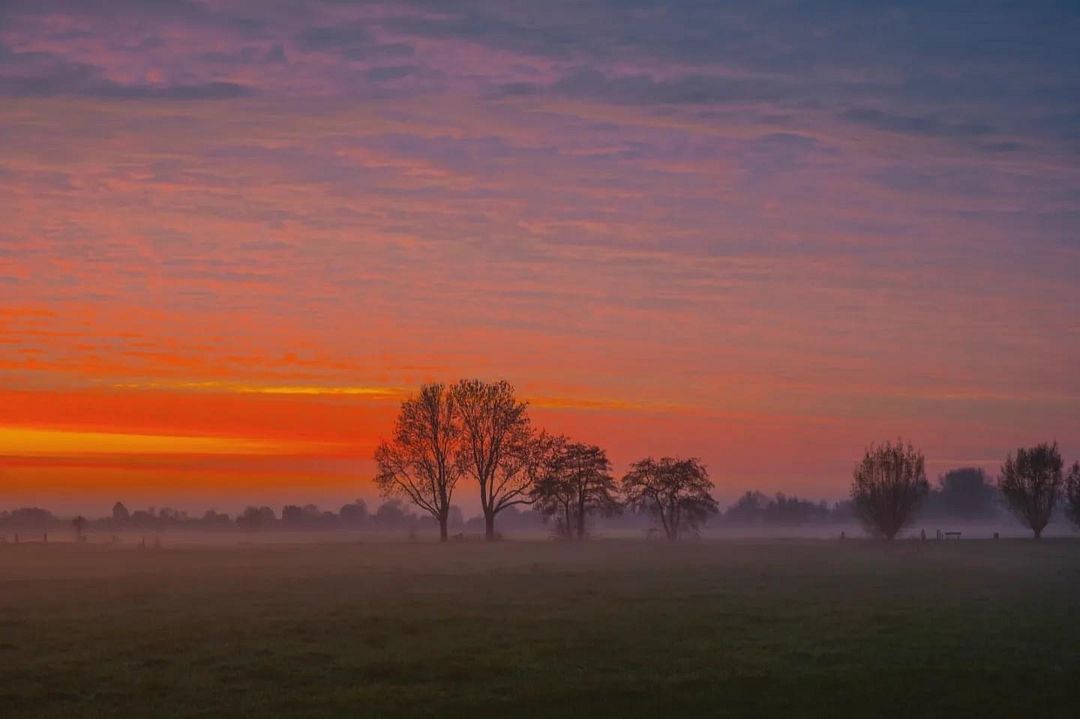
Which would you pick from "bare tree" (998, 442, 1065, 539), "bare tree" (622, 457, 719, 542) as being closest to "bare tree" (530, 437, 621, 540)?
"bare tree" (622, 457, 719, 542)

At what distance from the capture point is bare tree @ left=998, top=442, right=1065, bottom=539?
114500 millimetres

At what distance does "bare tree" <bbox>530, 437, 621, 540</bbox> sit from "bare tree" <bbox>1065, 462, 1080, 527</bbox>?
1898 inches

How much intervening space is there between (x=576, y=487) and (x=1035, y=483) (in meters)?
49.5

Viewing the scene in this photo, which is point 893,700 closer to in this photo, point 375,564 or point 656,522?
point 375,564

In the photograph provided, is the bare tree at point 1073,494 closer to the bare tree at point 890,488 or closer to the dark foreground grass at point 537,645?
the bare tree at point 890,488

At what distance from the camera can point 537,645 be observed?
3180cm

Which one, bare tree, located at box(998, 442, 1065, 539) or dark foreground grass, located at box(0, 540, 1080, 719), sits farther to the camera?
bare tree, located at box(998, 442, 1065, 539)

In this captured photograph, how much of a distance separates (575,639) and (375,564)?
41.5m

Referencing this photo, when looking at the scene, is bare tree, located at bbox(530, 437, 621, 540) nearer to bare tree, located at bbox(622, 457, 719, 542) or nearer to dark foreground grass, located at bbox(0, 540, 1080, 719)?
bare tree, located at bbox(622, 457, 719, 542)

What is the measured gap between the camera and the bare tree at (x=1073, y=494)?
113 meters

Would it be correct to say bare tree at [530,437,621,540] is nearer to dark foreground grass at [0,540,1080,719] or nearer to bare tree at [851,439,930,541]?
bare tree at [851,439,930,541]

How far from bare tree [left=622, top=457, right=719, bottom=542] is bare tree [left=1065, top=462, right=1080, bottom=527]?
37632 millimetres

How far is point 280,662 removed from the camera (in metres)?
28.9

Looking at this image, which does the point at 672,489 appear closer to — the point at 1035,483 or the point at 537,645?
the point at 1035,483
